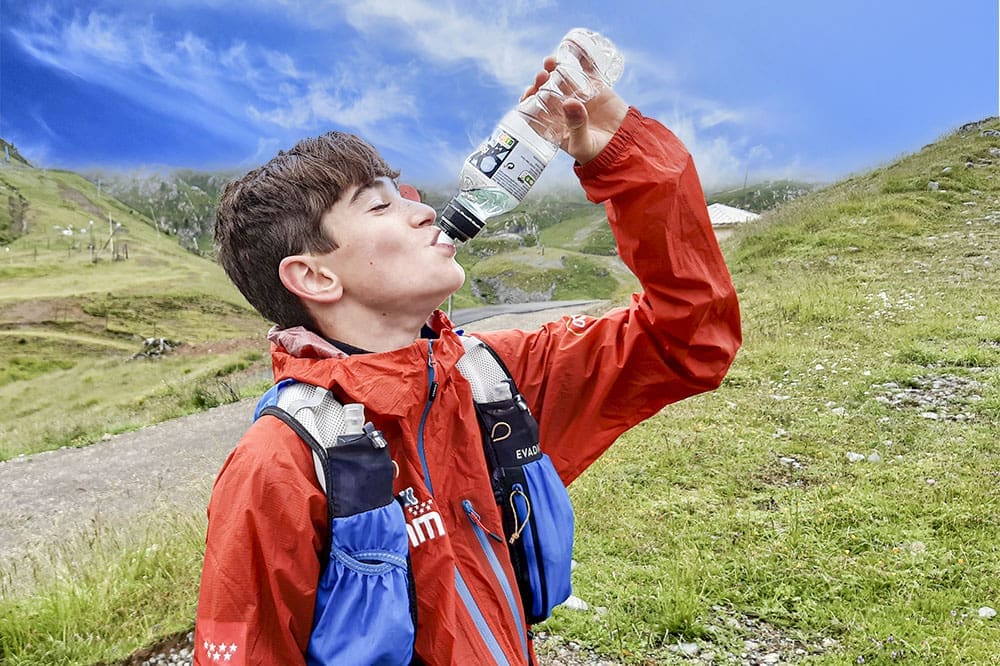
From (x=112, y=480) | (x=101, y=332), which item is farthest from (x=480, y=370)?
(x=101, y=332)

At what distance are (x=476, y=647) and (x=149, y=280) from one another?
7941cm

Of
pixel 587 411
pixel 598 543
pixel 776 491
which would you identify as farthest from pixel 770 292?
pixel 587 411

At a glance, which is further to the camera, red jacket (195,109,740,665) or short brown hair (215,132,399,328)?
short brown hair (215,132,399,328)

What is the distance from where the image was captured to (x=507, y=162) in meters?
2.46

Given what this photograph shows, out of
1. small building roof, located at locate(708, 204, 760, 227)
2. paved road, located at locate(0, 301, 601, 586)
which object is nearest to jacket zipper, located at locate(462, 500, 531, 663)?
paved road, located at locate(0, 301, 601, 586)

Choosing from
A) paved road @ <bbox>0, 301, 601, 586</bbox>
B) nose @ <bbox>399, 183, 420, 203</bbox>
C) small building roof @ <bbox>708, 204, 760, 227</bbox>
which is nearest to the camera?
nose @ <bbox>399, 183, 420, 203</bbox>

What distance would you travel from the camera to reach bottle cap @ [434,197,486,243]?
7.30 ft

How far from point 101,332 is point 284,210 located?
6282 cm

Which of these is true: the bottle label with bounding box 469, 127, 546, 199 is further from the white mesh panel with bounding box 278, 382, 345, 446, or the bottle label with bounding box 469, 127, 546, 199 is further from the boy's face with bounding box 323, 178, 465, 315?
the white mesh panel with bounding box 278, 382, 345, 446

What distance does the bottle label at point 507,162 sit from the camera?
8.01ft

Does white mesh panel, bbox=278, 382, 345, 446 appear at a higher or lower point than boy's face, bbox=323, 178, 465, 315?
lower

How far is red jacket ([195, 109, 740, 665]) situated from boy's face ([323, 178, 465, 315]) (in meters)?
0.19

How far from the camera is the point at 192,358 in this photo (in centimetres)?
3781

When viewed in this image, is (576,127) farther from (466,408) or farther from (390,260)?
(466,408)
